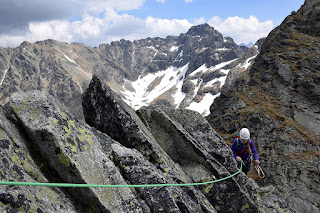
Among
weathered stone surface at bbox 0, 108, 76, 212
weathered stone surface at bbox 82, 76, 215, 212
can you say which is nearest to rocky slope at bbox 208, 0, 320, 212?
weathered stone surface at bbox 82, 76, 215, 212

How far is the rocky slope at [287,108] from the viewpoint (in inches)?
818

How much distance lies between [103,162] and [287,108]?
3212 centimetres

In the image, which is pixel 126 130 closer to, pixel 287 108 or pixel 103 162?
pixel 103 162

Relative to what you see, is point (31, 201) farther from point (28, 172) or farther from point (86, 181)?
point (86, 181)

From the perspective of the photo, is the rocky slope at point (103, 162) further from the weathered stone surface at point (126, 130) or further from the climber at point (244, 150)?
the climber at point (244, 150)

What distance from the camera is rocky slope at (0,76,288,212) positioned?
23.5 ft

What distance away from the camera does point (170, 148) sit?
14.0 meters

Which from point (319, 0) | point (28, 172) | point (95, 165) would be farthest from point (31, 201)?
point (319, 0)

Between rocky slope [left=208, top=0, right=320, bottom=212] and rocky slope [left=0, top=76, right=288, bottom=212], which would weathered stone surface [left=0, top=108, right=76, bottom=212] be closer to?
rocky slope [left=0, top=76, right=288, bottom=212]

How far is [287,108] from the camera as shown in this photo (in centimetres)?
3144

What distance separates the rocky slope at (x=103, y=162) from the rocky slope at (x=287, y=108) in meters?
8.41

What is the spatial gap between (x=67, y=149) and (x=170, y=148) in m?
7.69

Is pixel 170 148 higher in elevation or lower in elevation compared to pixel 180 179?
higher

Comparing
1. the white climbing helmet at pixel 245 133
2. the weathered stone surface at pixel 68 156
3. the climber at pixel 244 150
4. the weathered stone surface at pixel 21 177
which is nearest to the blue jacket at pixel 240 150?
the climber at pixel 244 150
